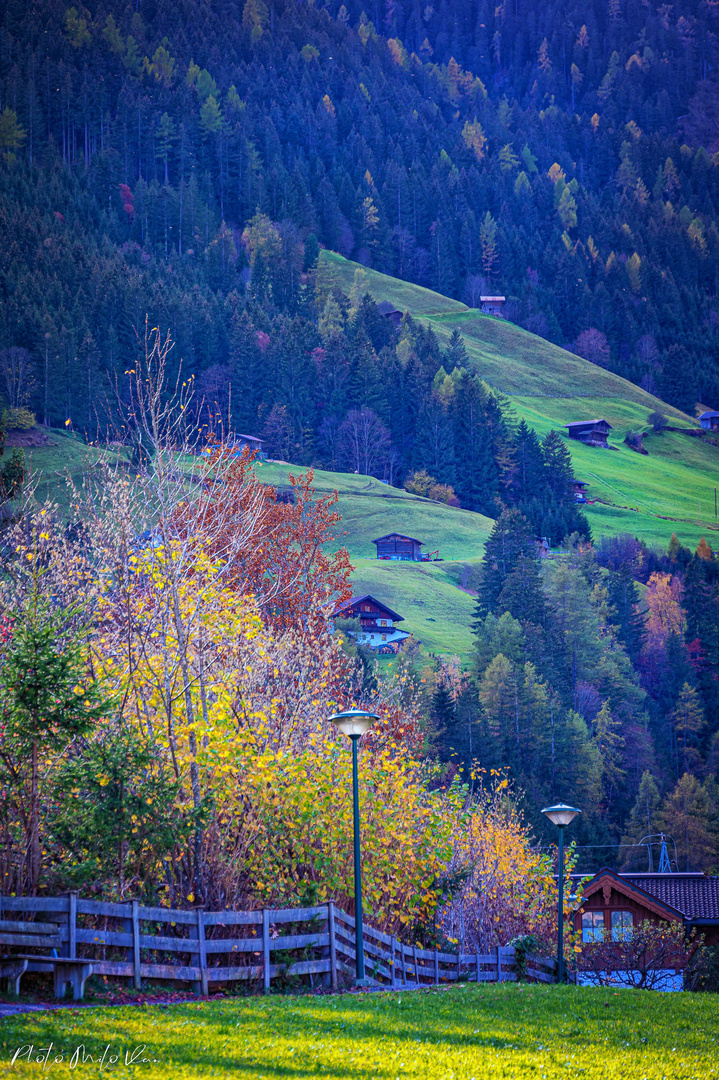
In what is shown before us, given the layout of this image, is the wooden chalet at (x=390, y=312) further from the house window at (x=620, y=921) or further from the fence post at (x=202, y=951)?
the fence post at (x=202, y=951)

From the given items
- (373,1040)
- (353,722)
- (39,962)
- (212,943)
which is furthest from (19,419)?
(373,1040)

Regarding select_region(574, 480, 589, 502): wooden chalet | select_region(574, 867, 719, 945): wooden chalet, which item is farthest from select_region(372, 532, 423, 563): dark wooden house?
select_region(574, 867, 719, 945): wooden chalet

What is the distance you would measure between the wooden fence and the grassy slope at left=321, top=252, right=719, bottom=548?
113 metres

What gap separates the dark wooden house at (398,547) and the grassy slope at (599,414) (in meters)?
32.9

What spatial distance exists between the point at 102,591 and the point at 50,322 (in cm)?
12023

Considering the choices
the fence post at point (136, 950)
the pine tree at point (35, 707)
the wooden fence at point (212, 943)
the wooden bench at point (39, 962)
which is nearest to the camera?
the wooden bench at point (39, 962)

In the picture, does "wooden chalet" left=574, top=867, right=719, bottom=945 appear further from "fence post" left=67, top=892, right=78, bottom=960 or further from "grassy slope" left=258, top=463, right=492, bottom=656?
"grassy slope" left=258, top=463, right=492, bottom=656

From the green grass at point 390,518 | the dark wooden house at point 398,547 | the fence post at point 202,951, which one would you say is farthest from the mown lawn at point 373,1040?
the dark wooden house at point 398,547

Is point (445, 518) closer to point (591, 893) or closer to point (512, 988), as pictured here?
point (591, 893)

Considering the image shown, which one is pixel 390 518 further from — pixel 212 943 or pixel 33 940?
pixel 33 940

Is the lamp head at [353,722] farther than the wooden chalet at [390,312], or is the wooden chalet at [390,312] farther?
the wooden chalet at [390,312]

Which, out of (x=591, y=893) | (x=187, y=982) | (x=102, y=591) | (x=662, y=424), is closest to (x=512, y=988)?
(x=187, y=982)

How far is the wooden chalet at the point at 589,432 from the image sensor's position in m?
155

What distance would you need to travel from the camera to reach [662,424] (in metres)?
170
